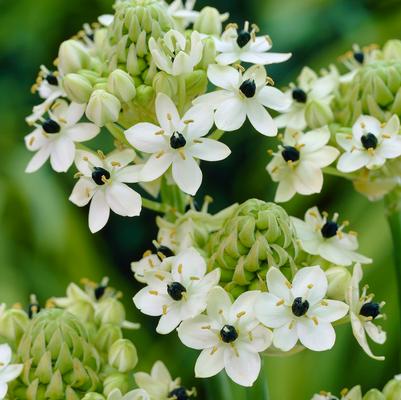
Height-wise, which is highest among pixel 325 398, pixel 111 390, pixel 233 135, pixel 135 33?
pixel 135 33

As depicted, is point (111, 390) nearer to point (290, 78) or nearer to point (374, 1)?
point (290, 78)

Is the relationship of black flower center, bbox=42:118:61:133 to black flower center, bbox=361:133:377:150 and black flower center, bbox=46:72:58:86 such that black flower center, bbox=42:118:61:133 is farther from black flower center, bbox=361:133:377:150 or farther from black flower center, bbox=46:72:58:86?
black flower center, bbox=361:133:377:150

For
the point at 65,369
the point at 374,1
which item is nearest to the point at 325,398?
the point at 65,369

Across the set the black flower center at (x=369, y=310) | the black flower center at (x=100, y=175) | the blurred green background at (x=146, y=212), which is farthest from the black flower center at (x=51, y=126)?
the blurred green background at (x=146, y=212)

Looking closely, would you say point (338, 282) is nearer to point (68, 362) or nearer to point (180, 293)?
point (180, 293)

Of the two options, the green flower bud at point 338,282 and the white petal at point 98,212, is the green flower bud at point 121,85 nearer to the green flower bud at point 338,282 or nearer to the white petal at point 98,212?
the white petal at point 98,212

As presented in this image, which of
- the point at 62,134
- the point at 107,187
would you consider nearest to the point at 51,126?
the point at 62,134

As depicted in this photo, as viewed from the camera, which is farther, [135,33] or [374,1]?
[374,1]
